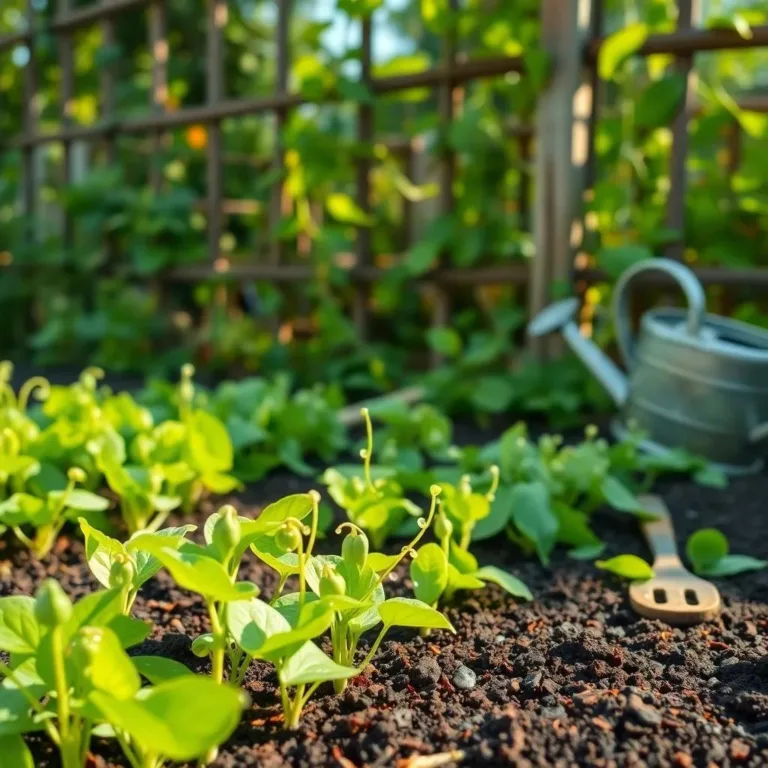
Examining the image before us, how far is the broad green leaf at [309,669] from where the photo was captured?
0.77m

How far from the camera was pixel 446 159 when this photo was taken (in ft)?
8.71

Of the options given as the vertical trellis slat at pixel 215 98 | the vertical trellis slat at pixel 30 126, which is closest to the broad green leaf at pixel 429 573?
the vertical trellis slat at pixel 215 98

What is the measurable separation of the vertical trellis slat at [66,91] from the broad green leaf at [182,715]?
3514 mm

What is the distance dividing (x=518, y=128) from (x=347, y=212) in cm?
56

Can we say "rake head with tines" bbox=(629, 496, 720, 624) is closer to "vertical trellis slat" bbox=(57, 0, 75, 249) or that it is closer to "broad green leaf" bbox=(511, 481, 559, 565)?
"broad green leaf" bbox=(511, 481, 559, 565)

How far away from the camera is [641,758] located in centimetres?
78

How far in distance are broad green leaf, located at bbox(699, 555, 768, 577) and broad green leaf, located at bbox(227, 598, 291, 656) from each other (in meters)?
0.72

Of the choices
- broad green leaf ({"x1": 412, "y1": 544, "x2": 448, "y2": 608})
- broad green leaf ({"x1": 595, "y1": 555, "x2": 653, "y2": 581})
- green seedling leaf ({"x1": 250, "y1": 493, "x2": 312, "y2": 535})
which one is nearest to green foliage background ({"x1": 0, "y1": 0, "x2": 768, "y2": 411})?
broad green leaf ({"x1": 595, "y1": 555, "x2": 653, "y2": 581})

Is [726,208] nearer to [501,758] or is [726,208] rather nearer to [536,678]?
[536,678]

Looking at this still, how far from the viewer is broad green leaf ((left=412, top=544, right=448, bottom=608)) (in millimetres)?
1021

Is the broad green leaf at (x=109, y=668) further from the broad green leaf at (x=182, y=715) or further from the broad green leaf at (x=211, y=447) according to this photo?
the broad green leaf at (x=211, y=447)

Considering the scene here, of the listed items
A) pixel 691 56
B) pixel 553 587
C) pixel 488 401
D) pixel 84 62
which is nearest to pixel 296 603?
pixel 553 587

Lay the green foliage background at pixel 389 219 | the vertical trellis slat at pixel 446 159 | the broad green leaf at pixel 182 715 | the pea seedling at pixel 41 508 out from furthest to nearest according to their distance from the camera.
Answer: the vertical trellis slat at pixel 446 159, the green foliage background at pixel 389 219, the pea seedling at pixel 41 508, the broad green leaf at pixel 182 715

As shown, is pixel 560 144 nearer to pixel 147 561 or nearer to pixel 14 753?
pixel 147 561
